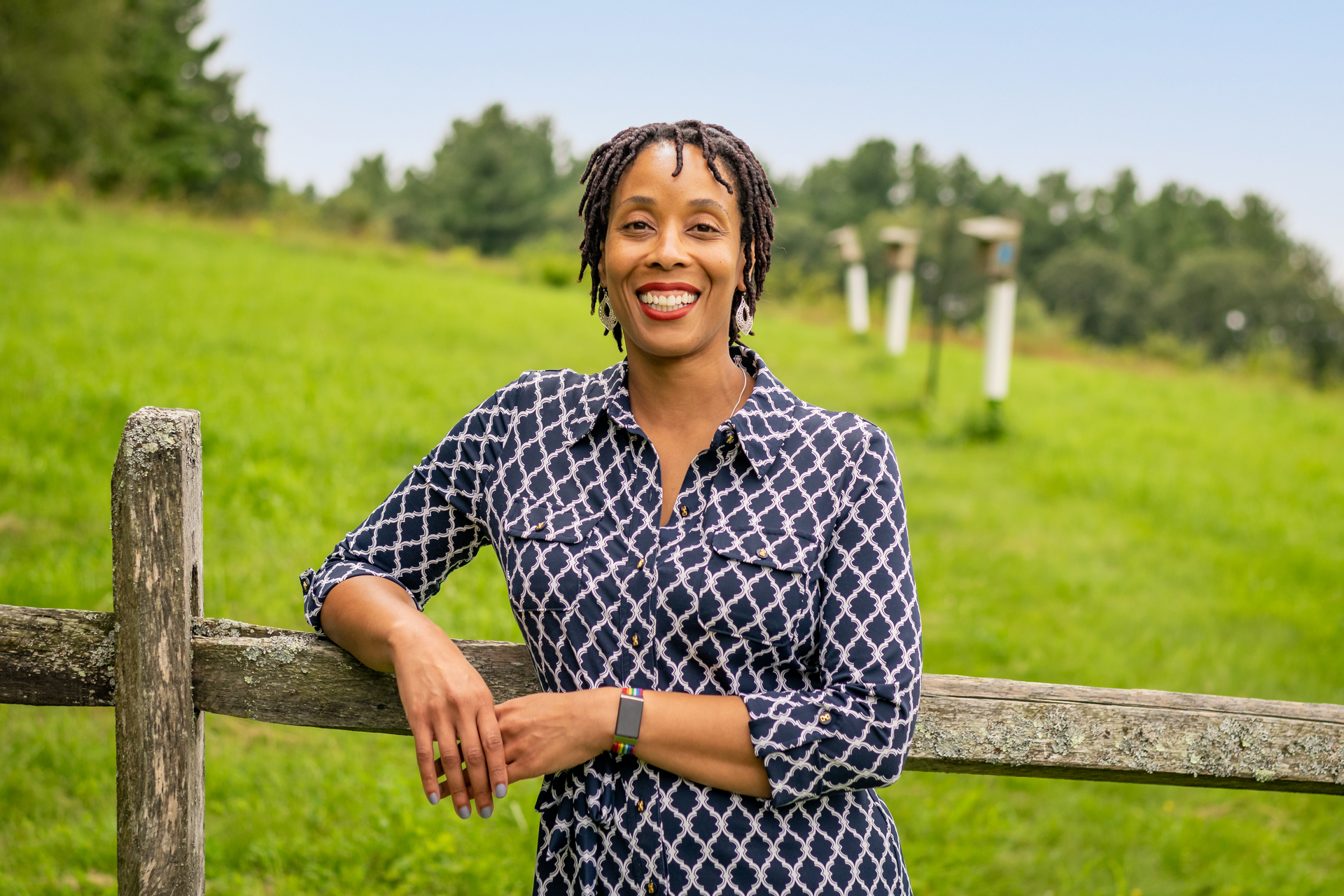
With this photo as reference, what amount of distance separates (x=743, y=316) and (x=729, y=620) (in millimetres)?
578

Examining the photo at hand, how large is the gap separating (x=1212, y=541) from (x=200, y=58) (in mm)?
46333

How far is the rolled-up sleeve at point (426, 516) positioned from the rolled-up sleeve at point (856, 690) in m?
0.59

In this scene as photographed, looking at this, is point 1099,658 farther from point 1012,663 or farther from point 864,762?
point 864,762

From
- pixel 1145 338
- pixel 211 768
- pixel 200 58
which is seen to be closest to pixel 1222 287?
pixel 1145 338

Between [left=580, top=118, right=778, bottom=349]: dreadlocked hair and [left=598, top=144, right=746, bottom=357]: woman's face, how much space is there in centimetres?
2

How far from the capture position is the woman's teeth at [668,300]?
5.38ft

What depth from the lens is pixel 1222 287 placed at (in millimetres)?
50031

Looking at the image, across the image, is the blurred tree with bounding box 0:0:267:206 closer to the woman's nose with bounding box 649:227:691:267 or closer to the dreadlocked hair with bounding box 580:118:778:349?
the dreadlocked hair with bounding box 580:118:778:349

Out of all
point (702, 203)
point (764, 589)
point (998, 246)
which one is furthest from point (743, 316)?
point (998, 246)

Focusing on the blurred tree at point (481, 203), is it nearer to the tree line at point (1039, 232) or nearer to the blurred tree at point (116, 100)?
the tree line at point (1039, 232)

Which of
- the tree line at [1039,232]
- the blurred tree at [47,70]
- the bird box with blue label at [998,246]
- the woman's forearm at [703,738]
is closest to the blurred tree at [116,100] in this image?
the blurred tree at [47,70]

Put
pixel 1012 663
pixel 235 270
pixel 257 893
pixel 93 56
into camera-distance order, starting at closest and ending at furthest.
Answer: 1. pixel 257 893
2. pixel 1012 663
3. pixel 235 270
4. pixel 93 56

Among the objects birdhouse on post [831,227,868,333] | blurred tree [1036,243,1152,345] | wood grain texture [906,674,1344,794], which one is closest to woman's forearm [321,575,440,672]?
wood grain texture [906,674,1344,794]

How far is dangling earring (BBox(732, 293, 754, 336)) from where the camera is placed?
1828mm
